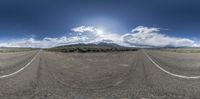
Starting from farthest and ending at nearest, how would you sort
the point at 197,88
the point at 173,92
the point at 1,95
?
the point at 197,88, the point at 173,92, the point at 1,95

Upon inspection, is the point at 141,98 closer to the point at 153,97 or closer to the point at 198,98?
the point at 153,97

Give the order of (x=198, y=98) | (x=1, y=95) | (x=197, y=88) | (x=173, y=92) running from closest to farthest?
(x=198, y=98)
(x=1, y=95)
(x=173, y=92)
(x=197, y=88)

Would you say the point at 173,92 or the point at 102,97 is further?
the point at 173,92

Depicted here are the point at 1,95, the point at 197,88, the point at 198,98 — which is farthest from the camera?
the point at 197,88

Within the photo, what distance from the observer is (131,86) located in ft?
25.6

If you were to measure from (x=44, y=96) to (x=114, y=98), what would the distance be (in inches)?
65.4

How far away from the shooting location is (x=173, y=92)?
6793mm

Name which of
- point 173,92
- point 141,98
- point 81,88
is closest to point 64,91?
point 81,88

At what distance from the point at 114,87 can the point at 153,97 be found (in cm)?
179

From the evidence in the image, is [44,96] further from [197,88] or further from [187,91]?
[197,88]

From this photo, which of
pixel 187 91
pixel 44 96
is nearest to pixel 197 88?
pixel 187 91

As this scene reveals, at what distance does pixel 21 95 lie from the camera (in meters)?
6.34

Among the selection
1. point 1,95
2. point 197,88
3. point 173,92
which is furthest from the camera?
point 197,88

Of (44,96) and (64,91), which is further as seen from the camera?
(64,91)
